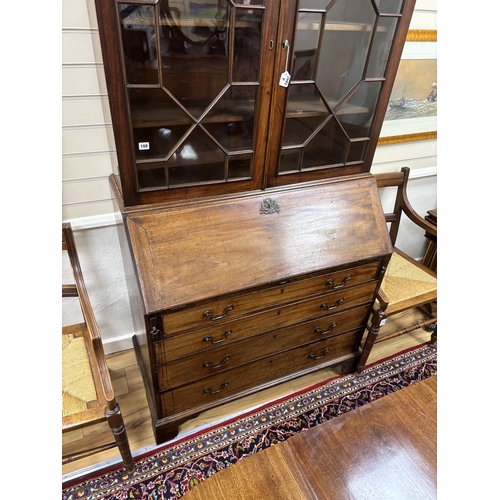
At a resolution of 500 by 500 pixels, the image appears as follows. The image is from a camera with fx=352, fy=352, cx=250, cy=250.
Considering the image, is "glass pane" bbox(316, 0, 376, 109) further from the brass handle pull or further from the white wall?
the brass handle pull

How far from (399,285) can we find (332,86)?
116 cm

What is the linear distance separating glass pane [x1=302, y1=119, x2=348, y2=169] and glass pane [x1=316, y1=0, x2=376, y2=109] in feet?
0.32

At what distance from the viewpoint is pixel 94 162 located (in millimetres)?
1471

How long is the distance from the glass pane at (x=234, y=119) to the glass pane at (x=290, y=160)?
6.6 inches

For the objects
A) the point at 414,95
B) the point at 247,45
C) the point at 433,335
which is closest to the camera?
the point at 247,45

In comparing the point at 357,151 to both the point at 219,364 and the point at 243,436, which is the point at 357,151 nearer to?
the point at 219,364

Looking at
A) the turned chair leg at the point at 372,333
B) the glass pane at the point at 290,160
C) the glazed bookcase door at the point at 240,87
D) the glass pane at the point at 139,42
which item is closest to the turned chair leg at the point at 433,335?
the turned chair leg at the point at 372,333

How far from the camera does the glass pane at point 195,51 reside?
3.34 ft

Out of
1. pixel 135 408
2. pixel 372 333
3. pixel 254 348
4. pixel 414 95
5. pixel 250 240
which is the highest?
pixel 414 95

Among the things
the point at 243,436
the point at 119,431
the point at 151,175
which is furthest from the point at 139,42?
the point at 243,436

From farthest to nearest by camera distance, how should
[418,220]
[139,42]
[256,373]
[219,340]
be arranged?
[418,220], [256,373], [219,340], [139,42]

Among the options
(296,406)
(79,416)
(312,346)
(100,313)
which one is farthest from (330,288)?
(100,313)

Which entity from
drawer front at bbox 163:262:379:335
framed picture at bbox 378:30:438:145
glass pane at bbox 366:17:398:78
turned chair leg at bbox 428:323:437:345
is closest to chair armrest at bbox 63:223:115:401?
drawer front at bbox 163:262:379:335

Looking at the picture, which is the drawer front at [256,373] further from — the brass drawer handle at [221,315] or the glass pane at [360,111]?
the glass pane at [360,111]
